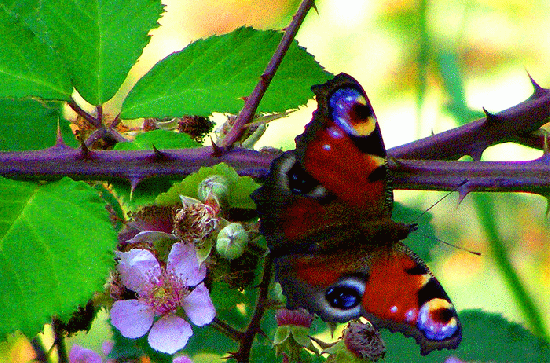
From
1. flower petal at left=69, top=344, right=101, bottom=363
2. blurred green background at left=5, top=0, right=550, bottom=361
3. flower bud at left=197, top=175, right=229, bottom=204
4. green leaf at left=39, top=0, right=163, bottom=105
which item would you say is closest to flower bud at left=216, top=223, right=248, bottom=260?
flower bud at left=197, top=175, right=229, bottom=204

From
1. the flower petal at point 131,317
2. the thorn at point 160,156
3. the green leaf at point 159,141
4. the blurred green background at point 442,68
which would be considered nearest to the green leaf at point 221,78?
the green leaf at point 159,141

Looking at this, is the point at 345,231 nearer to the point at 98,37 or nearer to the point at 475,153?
the point at 475,153

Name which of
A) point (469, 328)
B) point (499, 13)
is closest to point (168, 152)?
point (469, 328)

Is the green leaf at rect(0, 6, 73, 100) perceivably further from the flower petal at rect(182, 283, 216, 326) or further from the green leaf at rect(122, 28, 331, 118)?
the flower petal at rect(182, 283, 216, 326)

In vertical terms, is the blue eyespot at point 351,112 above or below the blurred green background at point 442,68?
below

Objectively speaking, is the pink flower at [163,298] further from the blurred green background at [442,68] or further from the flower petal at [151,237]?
the blurred green background at [442,68]
